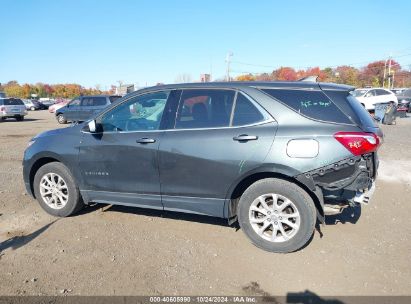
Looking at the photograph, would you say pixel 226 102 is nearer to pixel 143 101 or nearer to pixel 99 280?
pixel 143 101

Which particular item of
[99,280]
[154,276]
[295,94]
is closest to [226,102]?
[295,94]

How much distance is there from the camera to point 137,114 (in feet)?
14.3

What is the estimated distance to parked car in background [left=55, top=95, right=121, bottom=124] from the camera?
19641 mm

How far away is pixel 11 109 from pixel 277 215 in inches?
958

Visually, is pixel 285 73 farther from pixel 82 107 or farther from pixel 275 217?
pixel 275 217

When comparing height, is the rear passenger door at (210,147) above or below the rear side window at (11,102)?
below

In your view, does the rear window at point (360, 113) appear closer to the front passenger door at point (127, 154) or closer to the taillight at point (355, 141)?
the taillight at point (355, 141)

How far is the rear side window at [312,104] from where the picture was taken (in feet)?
11.6

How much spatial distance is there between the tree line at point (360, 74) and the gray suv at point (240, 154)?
71761mm

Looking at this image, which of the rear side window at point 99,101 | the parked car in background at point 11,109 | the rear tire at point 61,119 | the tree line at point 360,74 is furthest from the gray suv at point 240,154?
the tree line at point 360,74

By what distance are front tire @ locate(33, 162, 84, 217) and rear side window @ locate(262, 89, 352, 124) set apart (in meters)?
2.88

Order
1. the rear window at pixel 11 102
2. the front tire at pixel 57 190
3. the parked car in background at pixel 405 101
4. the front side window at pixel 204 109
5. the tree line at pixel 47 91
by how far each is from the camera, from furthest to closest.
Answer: the tree line at pixel 47 91 → the parked car in background at pixel 405 101 → the rear window at pixel 11 102 → the front tire at pixel 57 190 → the front side window at pixel 204 109

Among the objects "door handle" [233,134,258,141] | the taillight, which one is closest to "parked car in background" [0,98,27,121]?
"door handle" [233,134,258,141]

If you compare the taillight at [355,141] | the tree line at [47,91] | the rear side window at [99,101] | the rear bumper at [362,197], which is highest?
the tree line at [47,91]
